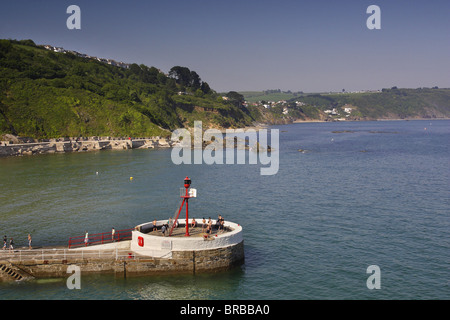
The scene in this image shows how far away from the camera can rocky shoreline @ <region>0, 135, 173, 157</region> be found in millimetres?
101625

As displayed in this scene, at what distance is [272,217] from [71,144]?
3430 inches

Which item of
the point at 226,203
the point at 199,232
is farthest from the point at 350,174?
the point at 199,232

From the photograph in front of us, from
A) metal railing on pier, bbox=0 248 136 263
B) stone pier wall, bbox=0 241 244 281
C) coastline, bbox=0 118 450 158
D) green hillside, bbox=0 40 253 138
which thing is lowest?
stone pier wall, bbox=0 241 244 281

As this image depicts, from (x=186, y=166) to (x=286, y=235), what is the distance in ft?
166

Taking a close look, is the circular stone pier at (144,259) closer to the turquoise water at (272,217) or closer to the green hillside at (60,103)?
the turquoise water at (272,217)

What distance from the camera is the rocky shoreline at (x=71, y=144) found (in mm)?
101625

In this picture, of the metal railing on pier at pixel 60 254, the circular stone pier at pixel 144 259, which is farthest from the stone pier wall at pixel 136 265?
the metal railing on pier at pixel 60 254

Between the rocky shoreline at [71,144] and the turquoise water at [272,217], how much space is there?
49.0 ft

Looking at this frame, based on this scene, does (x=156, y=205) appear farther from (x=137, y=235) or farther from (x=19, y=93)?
(x=19, y=93)

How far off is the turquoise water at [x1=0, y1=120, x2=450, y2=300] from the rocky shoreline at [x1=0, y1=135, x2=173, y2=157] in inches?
588

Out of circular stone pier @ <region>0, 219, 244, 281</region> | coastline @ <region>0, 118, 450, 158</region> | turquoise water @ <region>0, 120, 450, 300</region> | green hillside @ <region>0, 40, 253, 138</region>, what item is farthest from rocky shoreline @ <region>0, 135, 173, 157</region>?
circular stone pier @ <region>0, 219, 244, 281</region>

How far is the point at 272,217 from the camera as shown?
1732 inches

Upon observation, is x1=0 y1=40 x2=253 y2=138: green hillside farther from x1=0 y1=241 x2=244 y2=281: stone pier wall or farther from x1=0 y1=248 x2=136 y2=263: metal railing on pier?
x1=0 y1=241 x2=244 y2=281: stone pier wall

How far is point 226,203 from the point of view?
5069cm
